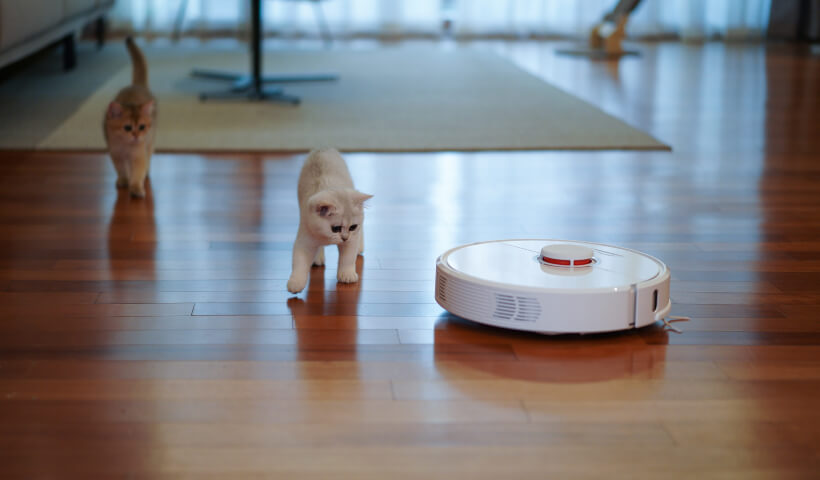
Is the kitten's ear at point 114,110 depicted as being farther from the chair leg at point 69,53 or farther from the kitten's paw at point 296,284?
the chair leg at point 69,53

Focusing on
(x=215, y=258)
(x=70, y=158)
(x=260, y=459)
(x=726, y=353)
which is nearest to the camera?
(x=260, y=459)

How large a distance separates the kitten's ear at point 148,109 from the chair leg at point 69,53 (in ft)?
7.50

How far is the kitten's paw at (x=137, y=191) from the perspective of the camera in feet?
8.01

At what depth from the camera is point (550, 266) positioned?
1.60 metres

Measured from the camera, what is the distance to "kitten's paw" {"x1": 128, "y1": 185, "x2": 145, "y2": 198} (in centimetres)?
244

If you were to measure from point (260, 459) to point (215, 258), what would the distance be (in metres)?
0.87

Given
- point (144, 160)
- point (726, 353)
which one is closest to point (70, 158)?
point (144, 160)

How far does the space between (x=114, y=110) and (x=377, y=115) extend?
4.46 feet

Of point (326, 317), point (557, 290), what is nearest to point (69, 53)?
point (326, 317)

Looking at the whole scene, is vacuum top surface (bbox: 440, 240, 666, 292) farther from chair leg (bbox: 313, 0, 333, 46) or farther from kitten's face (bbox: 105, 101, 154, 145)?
chair leg (bbox: 313, 0, 333, 46)

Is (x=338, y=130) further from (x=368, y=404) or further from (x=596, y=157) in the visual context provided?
(x=368, y=404)

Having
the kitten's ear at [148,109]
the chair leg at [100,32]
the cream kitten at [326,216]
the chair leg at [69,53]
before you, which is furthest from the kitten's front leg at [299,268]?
the chair leg at [100,32]

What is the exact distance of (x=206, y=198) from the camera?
2.44 m

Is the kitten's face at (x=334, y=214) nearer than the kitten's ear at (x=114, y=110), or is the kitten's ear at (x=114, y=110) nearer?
the kitten's face at (x=334, y=214)
